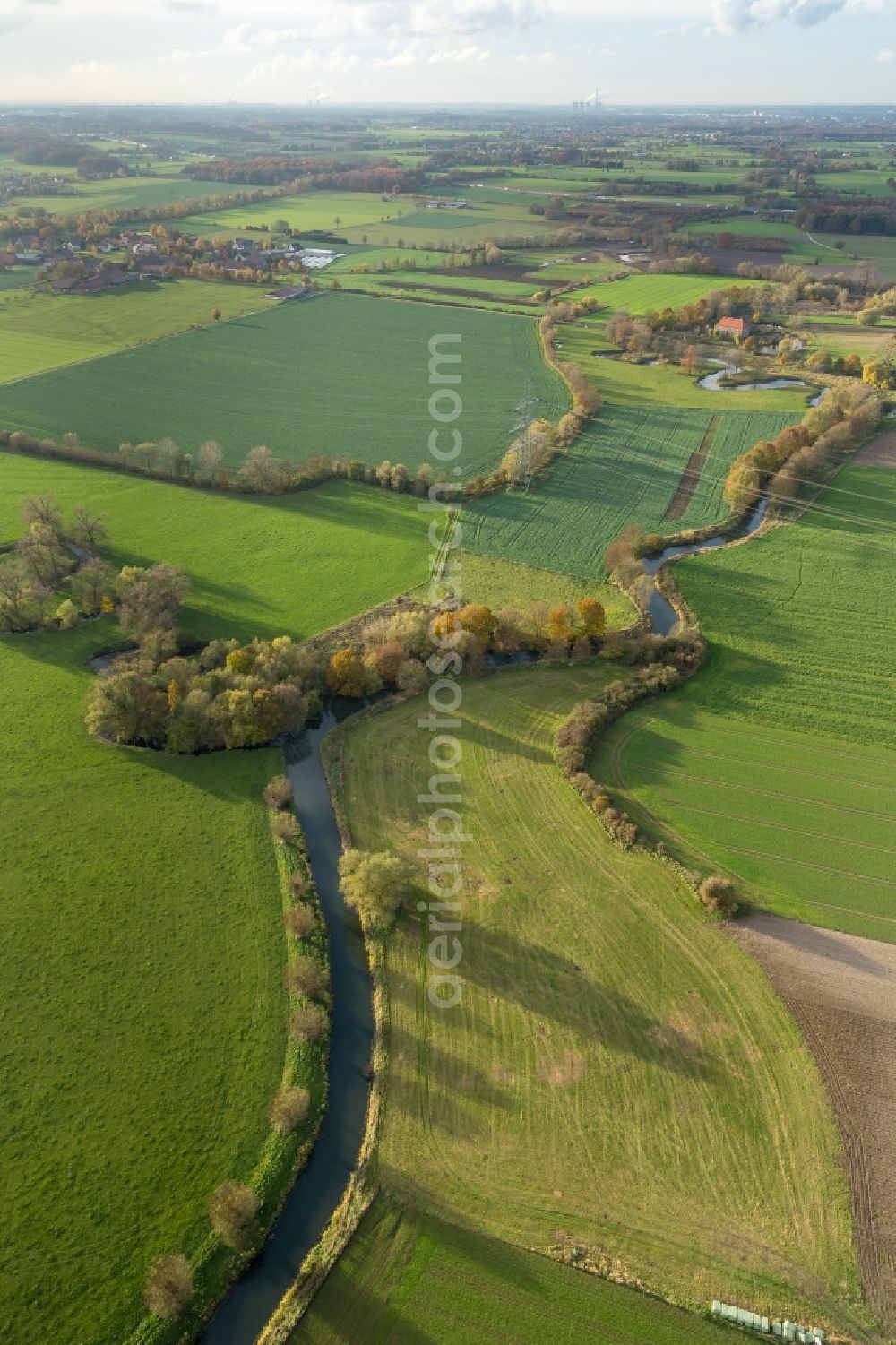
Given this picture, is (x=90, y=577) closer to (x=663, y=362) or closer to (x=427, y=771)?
(x=427, y=771)

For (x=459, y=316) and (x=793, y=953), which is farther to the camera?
(x=459, y=316)

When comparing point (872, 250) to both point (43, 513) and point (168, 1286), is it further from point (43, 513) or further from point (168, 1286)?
point (168, 1286)

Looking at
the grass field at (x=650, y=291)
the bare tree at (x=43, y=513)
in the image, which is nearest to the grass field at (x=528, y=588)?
the bare tree at (x=43, y=513)

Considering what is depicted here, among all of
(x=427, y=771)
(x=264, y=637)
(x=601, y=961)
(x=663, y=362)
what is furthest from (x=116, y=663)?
(x=663, y=362)

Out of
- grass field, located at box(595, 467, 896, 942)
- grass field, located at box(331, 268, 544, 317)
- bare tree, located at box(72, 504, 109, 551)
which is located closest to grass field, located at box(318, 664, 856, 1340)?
grass field, located at box(595, 467, 896, 942)

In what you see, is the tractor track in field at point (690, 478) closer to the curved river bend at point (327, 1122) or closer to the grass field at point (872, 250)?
the curved river bend at point (327, 1122)

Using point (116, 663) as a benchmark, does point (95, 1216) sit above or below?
below

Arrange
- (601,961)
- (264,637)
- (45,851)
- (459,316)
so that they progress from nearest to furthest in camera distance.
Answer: (601,961) → (45,851) → (264,637) → (459,316)
